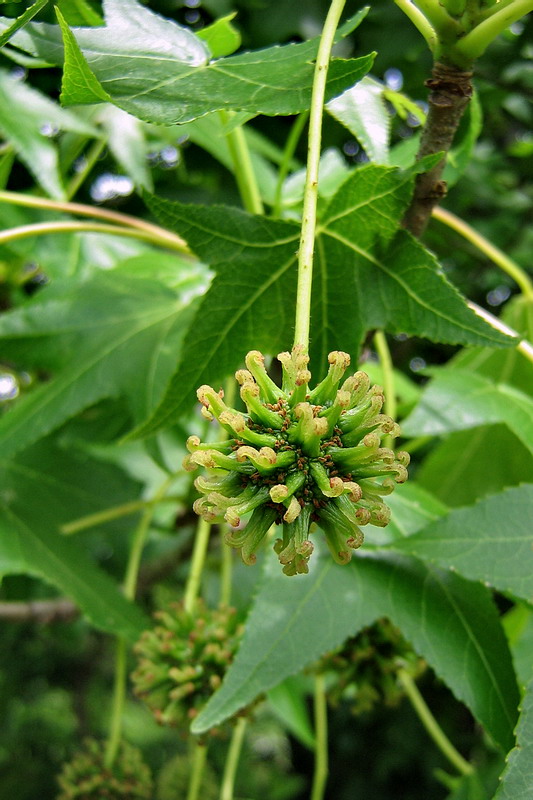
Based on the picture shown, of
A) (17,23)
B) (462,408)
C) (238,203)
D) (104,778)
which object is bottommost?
(104,778)

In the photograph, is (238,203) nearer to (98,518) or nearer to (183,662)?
(98,518)

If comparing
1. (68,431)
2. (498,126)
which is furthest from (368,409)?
(498,126)

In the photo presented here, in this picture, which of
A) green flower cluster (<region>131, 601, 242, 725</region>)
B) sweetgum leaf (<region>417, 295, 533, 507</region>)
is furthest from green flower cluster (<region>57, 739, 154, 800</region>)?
sweetgum leaf (<region>417, 295, 533, 507</region>)

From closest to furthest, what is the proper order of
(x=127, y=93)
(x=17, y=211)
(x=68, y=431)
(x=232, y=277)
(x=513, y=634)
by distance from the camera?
(x=127, y=93) → (x=232, y=277) → (x=513, y=634) → (x=68, y=431) → (x=17, y=211)

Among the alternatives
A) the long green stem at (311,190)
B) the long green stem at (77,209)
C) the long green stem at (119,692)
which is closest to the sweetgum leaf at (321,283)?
the long green stem at (311,190)

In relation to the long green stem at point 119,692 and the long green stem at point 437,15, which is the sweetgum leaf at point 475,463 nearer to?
the long green stem at point 119,692

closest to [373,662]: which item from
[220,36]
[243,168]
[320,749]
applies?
[320,749]

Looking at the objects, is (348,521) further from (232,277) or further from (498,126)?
(498,126)
